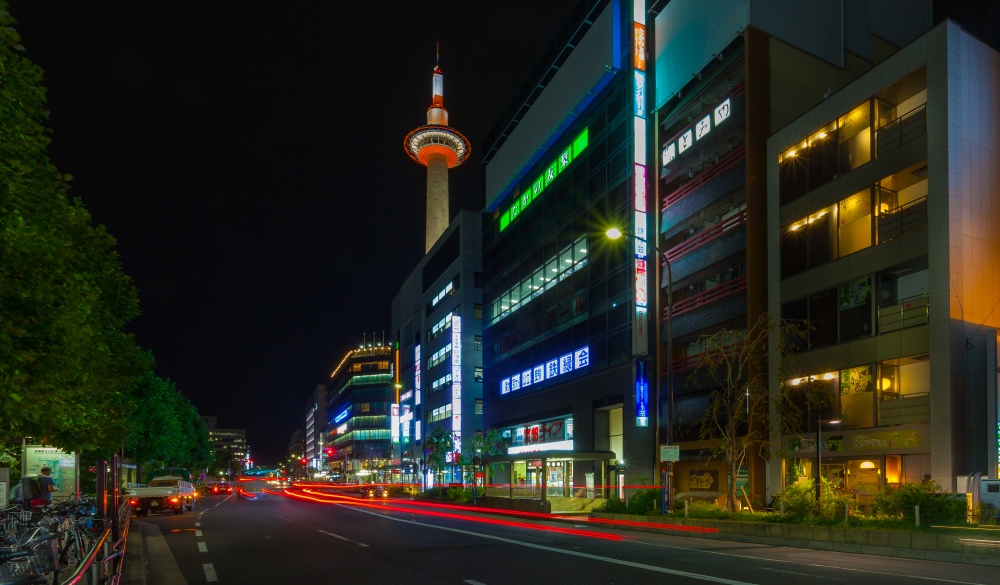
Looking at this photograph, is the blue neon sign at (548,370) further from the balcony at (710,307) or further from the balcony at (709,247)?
the balcony at (709,247)

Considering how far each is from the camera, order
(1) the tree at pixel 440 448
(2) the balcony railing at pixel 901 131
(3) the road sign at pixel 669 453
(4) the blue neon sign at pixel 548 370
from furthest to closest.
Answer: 1. (1) the tree at pixel 440 448
2. (4) the blue neon sign at pixel 548 370
3. (2) the balcony railing at pixel 901 131
4. (3) the road sign at pixel 669 453

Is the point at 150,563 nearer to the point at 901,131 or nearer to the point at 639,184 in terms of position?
the point at 901,131

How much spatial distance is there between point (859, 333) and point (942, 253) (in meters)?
4.73

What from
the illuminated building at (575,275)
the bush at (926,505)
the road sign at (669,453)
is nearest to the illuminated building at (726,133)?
the illuminated building at (575,275)

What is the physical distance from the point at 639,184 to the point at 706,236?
5.89 meters

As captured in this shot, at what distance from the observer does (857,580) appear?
13.0m

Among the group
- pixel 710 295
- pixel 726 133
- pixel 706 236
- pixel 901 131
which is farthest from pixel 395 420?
pixel 901 131

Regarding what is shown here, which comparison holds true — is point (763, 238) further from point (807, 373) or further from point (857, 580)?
point (857, 580)

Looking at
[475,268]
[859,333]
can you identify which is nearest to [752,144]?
[859,333]

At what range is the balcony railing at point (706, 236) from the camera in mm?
37875

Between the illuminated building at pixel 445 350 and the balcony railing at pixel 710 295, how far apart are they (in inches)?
1225

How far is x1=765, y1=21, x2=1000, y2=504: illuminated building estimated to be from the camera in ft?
87.1

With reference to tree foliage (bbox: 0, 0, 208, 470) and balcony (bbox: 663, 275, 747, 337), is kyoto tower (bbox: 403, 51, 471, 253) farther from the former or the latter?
tree foliage (bbox: 0, 0, 208, 470)

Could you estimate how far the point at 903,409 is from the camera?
28.0 meters
